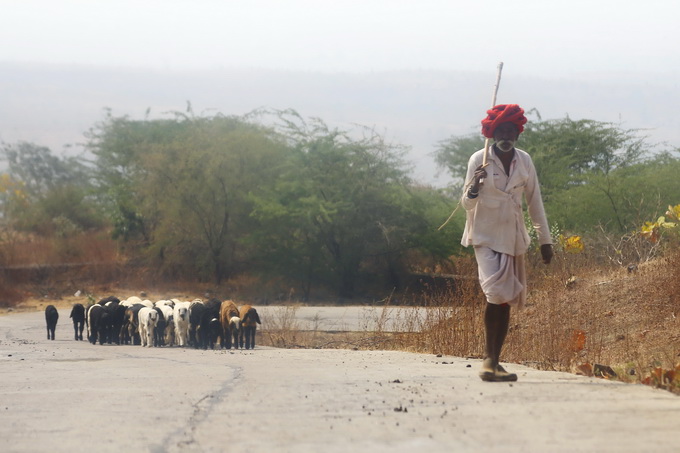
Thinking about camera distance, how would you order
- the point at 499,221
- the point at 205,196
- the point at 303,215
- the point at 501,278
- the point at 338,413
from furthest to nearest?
the point at 205,196 → the point at 303,215 → the point at 499,221 → the point at 501,278 → the point at 338,413

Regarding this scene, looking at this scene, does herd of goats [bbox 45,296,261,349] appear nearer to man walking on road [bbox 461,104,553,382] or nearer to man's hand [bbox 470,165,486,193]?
man walking on road [bbox 461,104,553,382]

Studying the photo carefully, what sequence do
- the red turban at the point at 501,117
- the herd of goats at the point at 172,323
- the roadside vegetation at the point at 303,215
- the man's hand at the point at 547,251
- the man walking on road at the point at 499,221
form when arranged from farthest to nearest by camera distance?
the roadside vegetation at the point at 303,215 → the herd of goats at the point at 172,323 → the man's hand at the point at 547,251 → the red turban at the point at 501,117 → the man walking on road at the point at 499,221

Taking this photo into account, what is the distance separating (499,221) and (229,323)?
Answer: 13110mm

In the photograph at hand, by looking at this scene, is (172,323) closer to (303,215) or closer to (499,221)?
(499,221)

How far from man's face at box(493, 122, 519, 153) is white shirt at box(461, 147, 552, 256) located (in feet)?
0.33

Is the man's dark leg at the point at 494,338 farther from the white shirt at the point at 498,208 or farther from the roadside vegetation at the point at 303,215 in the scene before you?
the roadside vegetation at the point at 303,215

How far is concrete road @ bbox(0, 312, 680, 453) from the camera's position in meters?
5.82

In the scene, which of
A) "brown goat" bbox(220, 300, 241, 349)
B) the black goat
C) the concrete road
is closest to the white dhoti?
the concrete road

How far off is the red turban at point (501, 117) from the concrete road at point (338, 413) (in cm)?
211

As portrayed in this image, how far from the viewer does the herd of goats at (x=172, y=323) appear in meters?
20.4

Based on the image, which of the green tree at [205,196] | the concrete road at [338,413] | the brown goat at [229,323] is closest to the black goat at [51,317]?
the brown goat at [229,323]

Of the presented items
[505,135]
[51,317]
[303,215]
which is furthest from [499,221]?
[303,215]

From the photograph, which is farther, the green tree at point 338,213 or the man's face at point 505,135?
the green tree at point 338,213

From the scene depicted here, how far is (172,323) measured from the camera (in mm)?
21219
